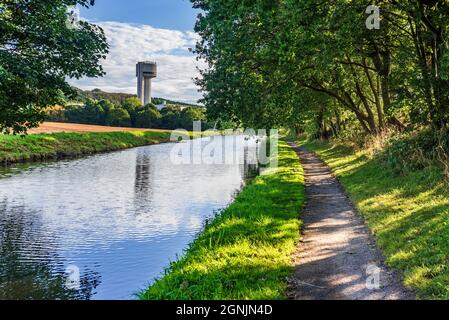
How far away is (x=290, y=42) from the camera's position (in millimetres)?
15492

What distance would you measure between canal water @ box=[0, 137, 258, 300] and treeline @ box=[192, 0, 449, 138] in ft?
18.4

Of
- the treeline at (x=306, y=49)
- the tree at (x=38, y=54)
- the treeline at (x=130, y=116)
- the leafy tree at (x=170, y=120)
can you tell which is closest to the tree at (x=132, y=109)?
the treeline at (x=130, y=116)

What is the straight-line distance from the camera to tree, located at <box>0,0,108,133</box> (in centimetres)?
1616

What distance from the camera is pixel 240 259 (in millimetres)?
9602

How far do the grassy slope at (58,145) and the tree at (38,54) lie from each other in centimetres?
1988

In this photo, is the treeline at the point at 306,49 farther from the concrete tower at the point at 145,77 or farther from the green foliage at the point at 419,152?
the concrete tower at the point at 145,77

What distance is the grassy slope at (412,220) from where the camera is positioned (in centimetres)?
802

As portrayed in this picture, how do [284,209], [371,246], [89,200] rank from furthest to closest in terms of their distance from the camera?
[89,200], [284,209], [371,246]

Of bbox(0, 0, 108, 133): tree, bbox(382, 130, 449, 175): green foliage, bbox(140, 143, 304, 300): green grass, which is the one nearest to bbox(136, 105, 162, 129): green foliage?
bbox(0, 0, 108, 133): tree

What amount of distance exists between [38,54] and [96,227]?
7.15 m

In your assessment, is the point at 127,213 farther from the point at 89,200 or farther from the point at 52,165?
the point at 52,165
